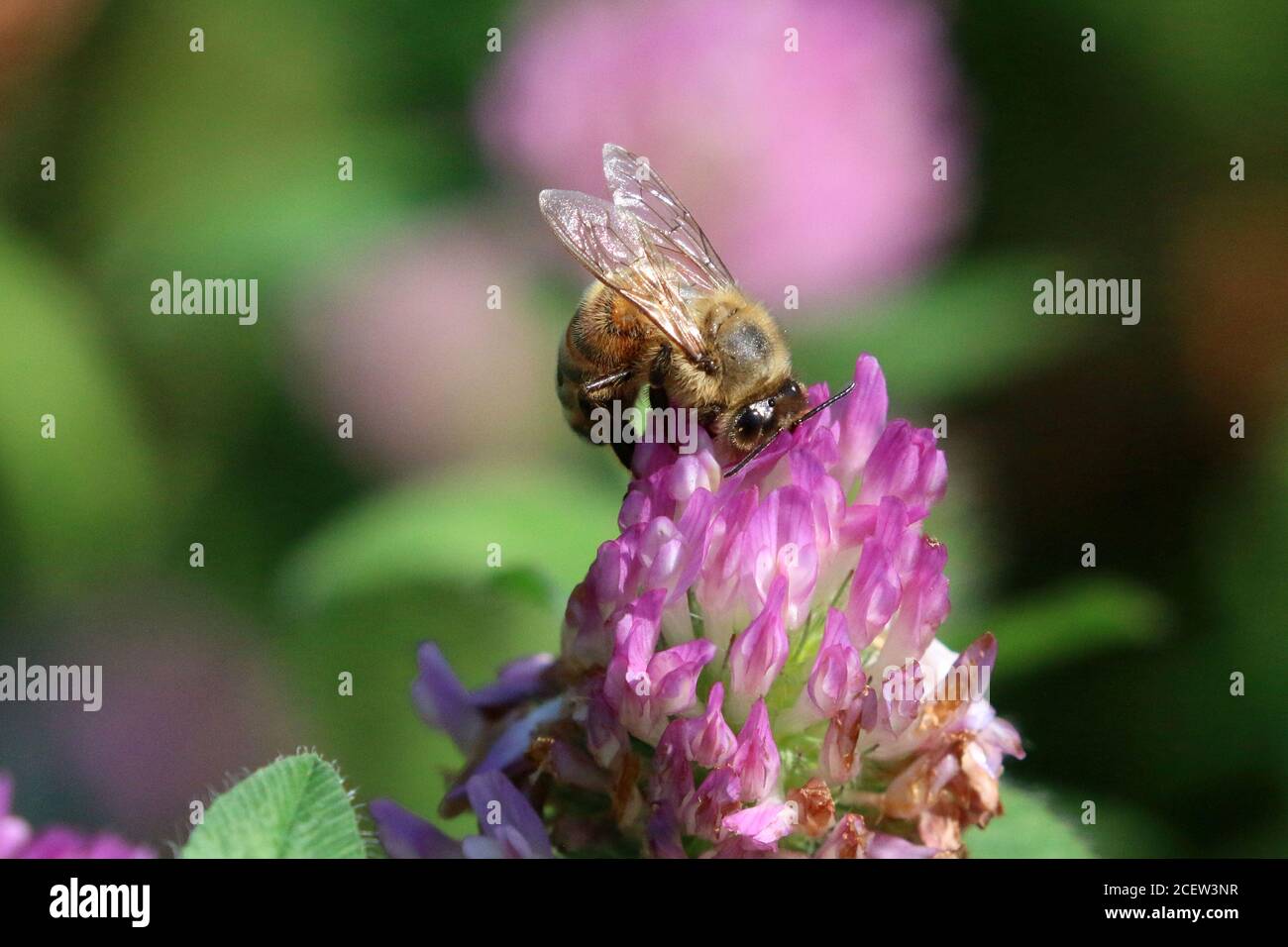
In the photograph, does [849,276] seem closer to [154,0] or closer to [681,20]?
[681,20]

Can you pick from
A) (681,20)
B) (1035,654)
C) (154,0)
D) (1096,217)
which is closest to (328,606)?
(1035,654)

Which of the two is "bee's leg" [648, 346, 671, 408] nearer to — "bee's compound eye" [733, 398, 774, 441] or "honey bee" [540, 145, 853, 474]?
"honey bee" [540, 145, 853, 474]

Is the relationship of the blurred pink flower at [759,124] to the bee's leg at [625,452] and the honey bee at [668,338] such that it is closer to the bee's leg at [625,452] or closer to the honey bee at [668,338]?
the honey bee at [668,338]

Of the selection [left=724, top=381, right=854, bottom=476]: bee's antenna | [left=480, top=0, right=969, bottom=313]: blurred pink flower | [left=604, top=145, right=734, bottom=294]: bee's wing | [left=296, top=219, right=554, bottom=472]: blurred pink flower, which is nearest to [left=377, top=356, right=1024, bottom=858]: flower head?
[left=724, top=381, right=854, bottom=476]: bee's antenna

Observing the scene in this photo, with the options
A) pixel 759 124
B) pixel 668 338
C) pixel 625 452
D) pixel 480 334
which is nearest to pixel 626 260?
pixel 668 338

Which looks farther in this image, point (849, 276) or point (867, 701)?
point (849, 276)

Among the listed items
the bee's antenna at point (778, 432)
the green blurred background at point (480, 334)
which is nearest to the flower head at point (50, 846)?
the bee's antenna at point (778, 432)
